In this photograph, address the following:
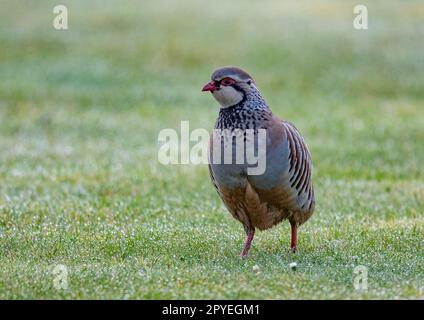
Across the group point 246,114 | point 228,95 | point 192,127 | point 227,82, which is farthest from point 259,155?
point 192,127

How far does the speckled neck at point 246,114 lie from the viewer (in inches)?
312

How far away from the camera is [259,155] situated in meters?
7.81

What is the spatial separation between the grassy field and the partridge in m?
0.60

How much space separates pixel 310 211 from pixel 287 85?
15.0m

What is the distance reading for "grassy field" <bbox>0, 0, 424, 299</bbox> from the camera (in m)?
7.65

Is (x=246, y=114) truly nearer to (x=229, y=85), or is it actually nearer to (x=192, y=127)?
(x=229, y=85)

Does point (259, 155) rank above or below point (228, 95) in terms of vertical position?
below

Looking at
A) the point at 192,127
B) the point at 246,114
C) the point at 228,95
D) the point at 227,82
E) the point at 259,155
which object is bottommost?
the point at 259,155

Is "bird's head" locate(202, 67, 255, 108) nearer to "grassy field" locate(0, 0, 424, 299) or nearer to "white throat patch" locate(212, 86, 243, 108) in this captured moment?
"white throat patch" locate(212, 86, 243, 108)

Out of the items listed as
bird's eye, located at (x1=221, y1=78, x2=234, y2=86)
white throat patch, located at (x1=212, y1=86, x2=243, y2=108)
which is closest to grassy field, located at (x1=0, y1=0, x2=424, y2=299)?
white throat patch, located at (x1=212, y1=86, x2=243, y2=108)

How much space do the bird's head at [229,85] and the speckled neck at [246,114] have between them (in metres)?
0.06

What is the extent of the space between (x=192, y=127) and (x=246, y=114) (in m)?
10.7
